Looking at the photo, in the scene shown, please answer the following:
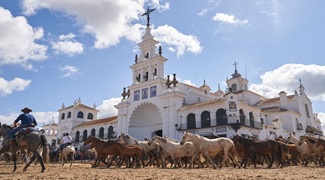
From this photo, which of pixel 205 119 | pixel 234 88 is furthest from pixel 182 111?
pixel 234 88

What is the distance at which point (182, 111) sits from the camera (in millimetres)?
37500

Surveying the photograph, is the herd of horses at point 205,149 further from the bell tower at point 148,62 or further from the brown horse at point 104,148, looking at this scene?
the bell tower at point 148,62

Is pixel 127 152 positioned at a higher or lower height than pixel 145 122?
lower

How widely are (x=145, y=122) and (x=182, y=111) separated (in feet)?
28.8

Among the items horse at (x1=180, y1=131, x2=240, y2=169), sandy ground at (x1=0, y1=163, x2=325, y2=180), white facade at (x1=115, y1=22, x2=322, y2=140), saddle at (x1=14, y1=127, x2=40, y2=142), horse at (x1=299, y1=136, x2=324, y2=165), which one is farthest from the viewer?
white facade at (x1=115, y1=22, x2=322, y2=140)

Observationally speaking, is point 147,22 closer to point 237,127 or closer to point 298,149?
point 237,127

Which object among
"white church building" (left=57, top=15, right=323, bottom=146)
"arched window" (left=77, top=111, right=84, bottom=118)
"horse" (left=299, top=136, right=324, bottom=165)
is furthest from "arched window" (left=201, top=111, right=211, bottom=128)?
"arched window" (left=77, top=111, right=84, bottom=118)

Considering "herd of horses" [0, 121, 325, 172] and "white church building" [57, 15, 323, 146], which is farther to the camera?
"white church building" [57, 15, 323, 146]

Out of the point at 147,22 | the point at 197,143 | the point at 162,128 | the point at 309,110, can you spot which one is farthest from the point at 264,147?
the point at 309,110

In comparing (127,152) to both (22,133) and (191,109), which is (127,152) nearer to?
(22,133)

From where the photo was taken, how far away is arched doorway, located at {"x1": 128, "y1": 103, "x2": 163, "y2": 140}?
1656 inches

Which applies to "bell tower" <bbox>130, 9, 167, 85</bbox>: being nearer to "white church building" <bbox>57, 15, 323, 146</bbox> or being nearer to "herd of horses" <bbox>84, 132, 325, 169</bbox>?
"white church building" <bbox>57, 15, 323, 146</bbox>

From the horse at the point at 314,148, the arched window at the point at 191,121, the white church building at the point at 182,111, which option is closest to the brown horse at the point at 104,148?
the horse at the point at 314,148

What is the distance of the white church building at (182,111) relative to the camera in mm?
35000
